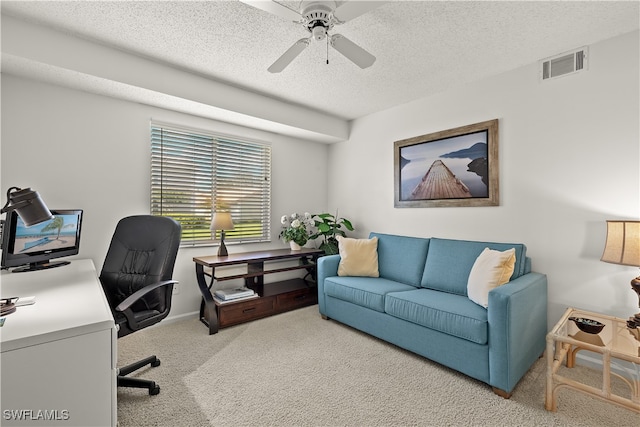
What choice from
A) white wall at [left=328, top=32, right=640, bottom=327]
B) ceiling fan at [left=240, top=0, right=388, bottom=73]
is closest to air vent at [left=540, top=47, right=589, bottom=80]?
white wall at [left=328, top=32, right=640, bottom=327]

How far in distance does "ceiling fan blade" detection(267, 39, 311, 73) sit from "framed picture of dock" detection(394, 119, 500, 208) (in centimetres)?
199

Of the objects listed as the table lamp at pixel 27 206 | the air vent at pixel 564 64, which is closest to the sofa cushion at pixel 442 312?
the air vent at pixel 564 64

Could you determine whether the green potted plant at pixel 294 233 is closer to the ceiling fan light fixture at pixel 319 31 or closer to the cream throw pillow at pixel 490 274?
the cream throw pillow at pixel 490 274

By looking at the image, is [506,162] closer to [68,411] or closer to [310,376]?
[310,376]

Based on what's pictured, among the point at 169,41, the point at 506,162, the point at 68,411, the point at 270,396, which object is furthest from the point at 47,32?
the point at 506,162

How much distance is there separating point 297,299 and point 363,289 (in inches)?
44.1

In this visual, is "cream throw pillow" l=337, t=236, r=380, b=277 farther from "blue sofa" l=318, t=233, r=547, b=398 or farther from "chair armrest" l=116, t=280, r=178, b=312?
"chair armrest" l=116, t=280, r=178, b=312

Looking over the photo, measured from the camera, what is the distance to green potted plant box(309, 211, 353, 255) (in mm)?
3986

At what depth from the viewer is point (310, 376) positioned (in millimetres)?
2189

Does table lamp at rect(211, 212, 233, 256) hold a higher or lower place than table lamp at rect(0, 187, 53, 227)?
lower

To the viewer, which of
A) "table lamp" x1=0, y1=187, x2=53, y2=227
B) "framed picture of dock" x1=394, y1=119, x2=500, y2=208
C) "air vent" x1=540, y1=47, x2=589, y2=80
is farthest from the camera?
"framed picture of dock" x1=394, y1=119, x2=500, y2=208

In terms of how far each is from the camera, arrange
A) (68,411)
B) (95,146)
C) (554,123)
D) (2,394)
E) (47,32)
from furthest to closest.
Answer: (95,146) < (554,123) < (47,32) < (68,411) < (2,394)

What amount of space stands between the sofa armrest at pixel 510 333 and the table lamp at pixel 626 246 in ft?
1.70

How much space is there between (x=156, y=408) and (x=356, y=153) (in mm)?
3511
